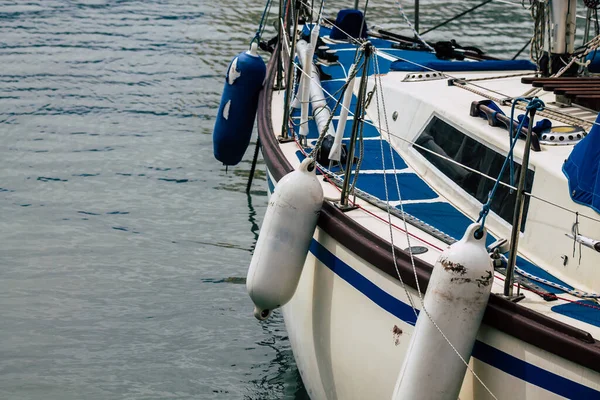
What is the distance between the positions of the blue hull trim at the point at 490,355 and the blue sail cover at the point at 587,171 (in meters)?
0.89

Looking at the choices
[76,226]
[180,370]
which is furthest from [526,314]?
[76,226]

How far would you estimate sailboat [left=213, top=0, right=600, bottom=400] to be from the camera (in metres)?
4.16

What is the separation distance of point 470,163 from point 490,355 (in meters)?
1.78

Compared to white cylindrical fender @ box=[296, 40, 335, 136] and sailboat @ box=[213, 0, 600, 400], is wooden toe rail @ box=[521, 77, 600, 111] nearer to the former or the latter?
sailboat @ box=[213, 0, 600, 400]

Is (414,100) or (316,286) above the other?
(414,100)

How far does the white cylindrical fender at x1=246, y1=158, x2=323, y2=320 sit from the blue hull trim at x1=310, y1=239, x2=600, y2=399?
0.24 meters

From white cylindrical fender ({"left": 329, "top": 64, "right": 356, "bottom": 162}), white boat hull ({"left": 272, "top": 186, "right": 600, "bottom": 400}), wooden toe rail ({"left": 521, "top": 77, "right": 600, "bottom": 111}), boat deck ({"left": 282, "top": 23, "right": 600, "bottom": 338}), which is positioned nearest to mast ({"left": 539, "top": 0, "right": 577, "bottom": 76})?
wooden toe rail ({"left": 521, "top": 77, "right": 600, "bottom": 111})

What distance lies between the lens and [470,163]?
5824 mm

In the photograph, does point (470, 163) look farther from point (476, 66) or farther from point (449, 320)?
point (476, 66)

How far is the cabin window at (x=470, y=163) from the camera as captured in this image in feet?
17.3

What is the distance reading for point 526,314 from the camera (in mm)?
4141

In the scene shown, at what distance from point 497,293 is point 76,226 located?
20.2ft

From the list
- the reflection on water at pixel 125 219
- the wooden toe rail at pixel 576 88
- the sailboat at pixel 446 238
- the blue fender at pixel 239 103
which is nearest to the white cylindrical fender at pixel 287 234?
the sailboat at pixel 446 238

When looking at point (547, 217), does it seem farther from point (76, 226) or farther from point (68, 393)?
point (76, 226)
